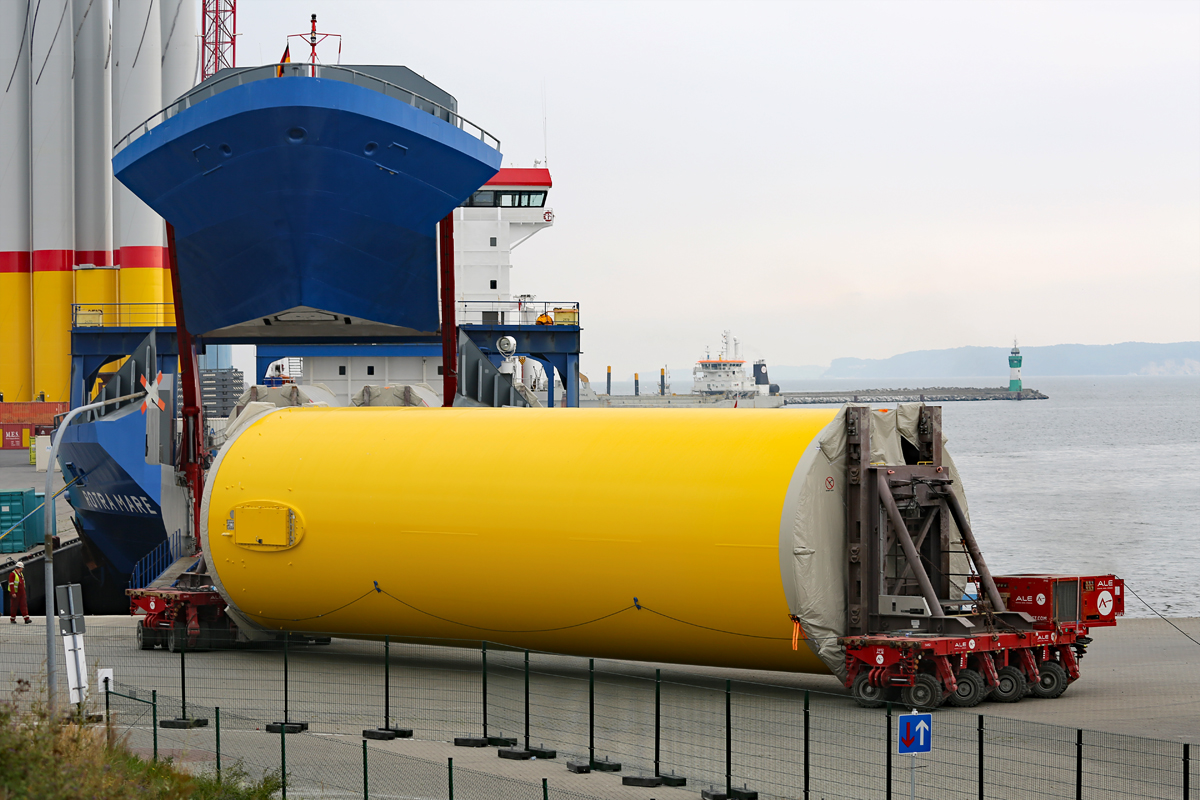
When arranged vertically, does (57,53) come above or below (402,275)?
above

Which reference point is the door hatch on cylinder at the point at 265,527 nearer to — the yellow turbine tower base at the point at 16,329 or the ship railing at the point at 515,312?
the ship railing at the point at 515,312

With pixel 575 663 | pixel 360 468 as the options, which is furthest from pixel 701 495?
pixel 360 468

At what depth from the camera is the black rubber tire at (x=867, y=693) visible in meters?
12.1

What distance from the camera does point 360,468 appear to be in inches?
593

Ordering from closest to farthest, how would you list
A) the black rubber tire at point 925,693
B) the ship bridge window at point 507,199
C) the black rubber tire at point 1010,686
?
the black rubber tire at point 925,693
the black rubber tire at point 1010,686
the ship bridge window at point 507,199

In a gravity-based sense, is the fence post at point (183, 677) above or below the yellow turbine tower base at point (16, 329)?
below

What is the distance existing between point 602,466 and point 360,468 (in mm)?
3329

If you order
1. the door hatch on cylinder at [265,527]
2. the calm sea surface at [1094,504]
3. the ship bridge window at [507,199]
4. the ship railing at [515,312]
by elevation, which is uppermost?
the ship bridge window at [507,199]

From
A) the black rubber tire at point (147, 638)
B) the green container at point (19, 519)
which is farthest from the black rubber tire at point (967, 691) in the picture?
the green container at point (19, 519)

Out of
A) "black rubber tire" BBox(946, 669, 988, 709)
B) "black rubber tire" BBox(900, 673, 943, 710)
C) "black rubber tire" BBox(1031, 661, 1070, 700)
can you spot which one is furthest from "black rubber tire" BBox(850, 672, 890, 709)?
"black rubber tire" BBox(1031, 661, 1070, 700)

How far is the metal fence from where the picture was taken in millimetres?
9867

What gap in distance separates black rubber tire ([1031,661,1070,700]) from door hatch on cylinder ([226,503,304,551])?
8.75 m

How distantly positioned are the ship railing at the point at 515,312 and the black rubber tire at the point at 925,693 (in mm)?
22568

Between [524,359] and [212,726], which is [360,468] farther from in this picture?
[524,359]
